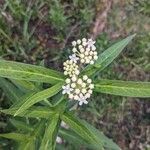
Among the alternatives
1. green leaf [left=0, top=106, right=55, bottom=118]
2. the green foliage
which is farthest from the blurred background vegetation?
green leaf [left=0, top=106, right=55, bottom=118]

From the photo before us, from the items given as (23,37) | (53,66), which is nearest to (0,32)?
(23,37)

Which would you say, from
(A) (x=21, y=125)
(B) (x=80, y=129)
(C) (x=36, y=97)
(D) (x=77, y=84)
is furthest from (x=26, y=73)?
(A) (x=21, y=125)

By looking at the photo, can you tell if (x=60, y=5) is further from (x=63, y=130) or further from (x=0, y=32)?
(x=63, y=130)

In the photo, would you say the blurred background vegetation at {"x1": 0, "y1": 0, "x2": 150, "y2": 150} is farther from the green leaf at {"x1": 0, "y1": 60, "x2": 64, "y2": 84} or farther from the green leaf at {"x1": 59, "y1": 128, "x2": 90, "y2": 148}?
the green leaf at {"x1": 0, "y1": 60, "x2": 64, "y2": 84}

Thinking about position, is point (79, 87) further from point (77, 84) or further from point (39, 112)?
point (39, 112)

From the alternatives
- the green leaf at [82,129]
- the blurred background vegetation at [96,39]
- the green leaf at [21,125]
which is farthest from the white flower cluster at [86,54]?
the blurred background vegetation at [96,39]
